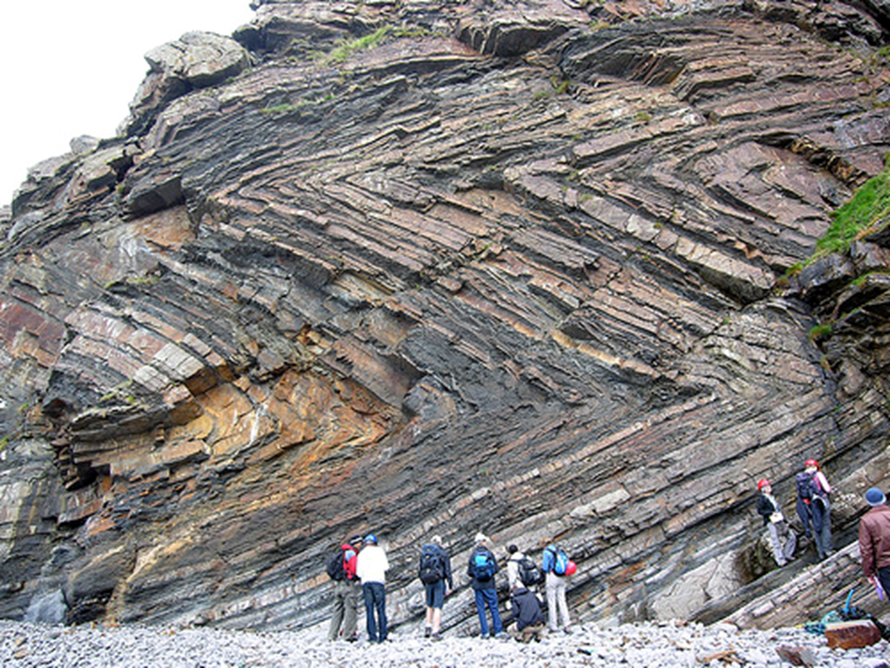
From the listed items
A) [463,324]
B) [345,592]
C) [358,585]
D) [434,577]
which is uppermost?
[463,324]

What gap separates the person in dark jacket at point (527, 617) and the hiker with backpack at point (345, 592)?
2769 mm

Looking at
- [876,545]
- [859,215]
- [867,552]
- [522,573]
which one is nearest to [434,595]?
[522,573]

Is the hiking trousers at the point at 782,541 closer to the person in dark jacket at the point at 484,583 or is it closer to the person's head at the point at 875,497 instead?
the person's head at the point at 875,497

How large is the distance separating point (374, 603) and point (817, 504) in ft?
24.1

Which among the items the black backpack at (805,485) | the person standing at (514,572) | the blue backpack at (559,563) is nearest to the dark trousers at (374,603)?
the person standing at (514,572)

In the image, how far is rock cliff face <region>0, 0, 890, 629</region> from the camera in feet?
38.3

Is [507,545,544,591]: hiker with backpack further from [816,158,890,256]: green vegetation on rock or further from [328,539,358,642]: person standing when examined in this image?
[816,158,890,256]: green vegetation on rock

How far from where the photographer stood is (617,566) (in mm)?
10500

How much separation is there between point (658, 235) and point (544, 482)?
782cm

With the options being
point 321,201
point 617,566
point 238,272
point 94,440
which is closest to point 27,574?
point 94,440

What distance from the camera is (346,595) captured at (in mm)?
9570

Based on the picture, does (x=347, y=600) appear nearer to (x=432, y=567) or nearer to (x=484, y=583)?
(x=432, y=567)

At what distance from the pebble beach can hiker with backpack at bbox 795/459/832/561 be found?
2.28 meters

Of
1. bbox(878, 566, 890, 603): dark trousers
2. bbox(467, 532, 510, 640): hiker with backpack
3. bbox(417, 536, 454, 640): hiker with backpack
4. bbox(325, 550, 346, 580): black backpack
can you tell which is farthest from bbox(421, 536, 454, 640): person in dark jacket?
bbox(878, 566, 890, 603): dark trousers
